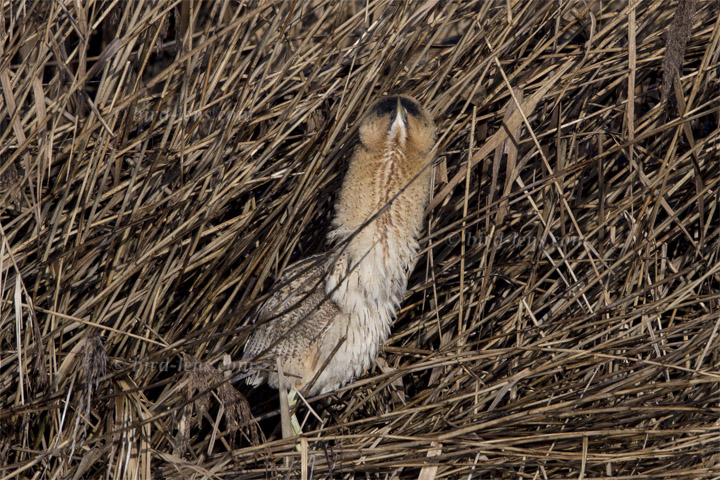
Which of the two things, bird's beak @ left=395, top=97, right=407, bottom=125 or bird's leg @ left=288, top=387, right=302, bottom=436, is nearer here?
bird's beak @ left=395, top=97, right=407, bottom=125

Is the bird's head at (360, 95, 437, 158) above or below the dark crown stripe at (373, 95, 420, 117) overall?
below

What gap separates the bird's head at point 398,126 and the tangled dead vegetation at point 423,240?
0.12 meters

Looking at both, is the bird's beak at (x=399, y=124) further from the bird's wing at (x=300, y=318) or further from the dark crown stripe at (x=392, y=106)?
the bird's wing at (x=300, y=318)

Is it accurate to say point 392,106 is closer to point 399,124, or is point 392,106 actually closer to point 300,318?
point 399,124

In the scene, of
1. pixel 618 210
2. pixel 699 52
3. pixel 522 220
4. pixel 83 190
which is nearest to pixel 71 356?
pixel 83 190

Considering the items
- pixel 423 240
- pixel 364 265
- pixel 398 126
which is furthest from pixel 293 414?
pixel 398 126

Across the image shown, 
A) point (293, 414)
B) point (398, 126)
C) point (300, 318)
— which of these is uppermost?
point (398, 126)

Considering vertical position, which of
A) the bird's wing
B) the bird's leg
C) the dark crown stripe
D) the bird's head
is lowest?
the bird's leg

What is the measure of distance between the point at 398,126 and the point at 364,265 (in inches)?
12.3

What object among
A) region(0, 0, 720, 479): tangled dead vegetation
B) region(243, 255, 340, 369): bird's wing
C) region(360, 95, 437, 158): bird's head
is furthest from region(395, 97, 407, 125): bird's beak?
region(243, 255, 340, 369): bird's wing

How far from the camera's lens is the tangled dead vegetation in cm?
149

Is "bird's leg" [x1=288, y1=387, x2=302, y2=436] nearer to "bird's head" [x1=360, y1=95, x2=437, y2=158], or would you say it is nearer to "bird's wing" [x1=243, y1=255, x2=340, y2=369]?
"bird's wing" [x1=243, y1=255, x2=340, y2=369]

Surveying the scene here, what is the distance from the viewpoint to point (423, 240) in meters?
1.71

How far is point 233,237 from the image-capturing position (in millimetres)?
1710
